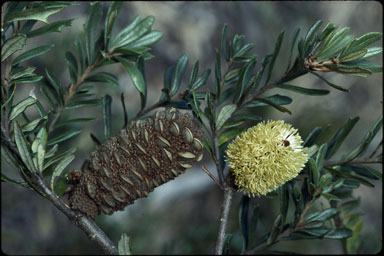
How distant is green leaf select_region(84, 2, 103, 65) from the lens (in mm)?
476

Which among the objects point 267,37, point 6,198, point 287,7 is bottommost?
point 6,198

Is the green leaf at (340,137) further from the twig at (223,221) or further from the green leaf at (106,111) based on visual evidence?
the green leaf at (106,111)

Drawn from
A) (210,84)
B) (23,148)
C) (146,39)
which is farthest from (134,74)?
(210,84)

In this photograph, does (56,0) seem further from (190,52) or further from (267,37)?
(190,52)

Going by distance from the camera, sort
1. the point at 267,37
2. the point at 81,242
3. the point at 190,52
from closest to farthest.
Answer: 1. the point at 81,242
2. the point at 267,37
3. the point at 190,52

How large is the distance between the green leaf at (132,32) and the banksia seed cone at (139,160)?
136 mm

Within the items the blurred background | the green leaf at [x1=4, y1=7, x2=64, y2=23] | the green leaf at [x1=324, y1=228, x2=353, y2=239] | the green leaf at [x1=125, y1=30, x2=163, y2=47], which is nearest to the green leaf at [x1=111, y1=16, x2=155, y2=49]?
the green leaf at [x1=125, y1=30, x2=163, y2=47]

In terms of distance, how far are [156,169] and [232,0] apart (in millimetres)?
1305

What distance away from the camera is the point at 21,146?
0.38 meters

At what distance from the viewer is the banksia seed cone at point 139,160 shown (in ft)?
1.24

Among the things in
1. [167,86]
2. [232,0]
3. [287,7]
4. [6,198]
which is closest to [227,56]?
[167,86]

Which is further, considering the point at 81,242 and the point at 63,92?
the point at 81,242

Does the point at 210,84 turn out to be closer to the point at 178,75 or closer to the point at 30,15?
the point at 178,75

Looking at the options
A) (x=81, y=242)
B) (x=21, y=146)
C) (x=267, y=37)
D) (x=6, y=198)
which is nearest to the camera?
(x=21, y=146)
